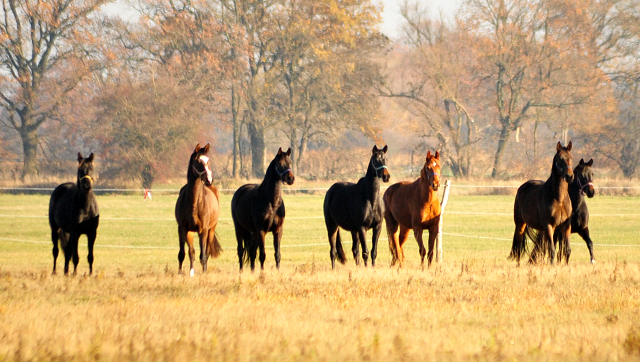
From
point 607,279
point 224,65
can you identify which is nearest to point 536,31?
point 224,65

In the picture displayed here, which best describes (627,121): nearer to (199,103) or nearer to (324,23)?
(324,23)

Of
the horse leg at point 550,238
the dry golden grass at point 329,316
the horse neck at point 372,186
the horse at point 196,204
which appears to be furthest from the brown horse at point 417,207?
the horse at point 196,204

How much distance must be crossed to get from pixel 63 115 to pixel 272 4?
47.1ft

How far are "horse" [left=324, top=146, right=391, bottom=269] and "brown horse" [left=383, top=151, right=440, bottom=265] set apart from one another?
0.57 meters

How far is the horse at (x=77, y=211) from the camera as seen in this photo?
10336 mm

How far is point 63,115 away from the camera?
43.9m

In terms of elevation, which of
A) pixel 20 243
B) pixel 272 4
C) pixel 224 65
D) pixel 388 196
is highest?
pixel 272 4

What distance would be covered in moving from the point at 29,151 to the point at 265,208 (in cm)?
3579

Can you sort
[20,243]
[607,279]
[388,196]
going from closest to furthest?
[607,279] < [388,196] < [20,243]

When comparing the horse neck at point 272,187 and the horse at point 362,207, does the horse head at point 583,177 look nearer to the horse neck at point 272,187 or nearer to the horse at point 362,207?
the horse at point 362,207

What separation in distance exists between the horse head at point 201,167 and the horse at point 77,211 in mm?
1424

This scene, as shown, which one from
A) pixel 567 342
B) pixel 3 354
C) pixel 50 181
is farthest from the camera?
pixel 50 181

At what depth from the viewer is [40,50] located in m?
41.7

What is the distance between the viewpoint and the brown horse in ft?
36.1
